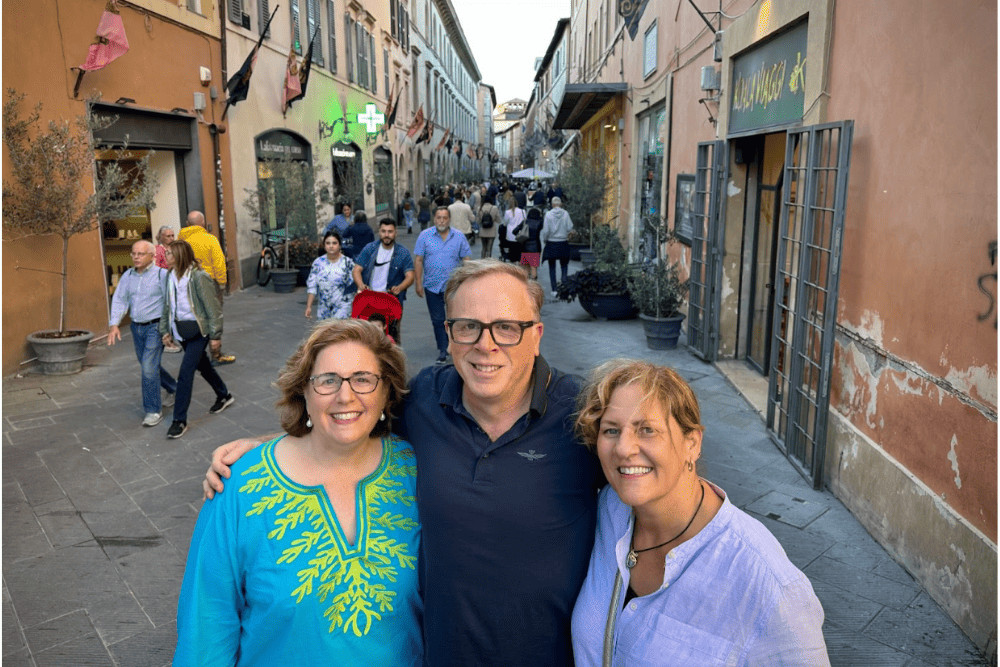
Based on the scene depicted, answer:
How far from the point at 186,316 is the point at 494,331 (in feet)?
16.5

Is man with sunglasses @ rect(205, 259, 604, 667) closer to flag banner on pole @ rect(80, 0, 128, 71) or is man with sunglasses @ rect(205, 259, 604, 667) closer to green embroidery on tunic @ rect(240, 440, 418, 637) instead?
green embroidery on tunic @ rect(240, 440, 418, 637)

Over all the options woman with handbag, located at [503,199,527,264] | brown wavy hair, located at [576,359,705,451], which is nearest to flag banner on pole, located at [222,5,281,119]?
woman with handbag, located at [503,199,527,264]

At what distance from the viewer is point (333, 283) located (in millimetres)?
7504

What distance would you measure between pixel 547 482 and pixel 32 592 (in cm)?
338

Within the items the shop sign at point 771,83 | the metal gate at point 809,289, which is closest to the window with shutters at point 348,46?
the shop sign at point 771,83

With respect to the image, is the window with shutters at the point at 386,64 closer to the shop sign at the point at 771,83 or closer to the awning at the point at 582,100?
the awning at the point at 582,100

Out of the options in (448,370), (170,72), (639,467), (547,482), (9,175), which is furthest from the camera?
(170,72)

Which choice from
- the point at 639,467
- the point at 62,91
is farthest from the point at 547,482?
the point at 62,91

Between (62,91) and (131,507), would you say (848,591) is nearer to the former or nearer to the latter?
(131,507)

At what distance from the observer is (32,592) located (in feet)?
13.2

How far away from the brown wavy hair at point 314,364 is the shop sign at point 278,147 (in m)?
13.6

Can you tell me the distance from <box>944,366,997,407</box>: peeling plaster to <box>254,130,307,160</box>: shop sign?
13.4 meters

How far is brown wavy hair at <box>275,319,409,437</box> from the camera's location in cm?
212

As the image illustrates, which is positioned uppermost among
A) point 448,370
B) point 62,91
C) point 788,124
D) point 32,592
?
point 62,91
